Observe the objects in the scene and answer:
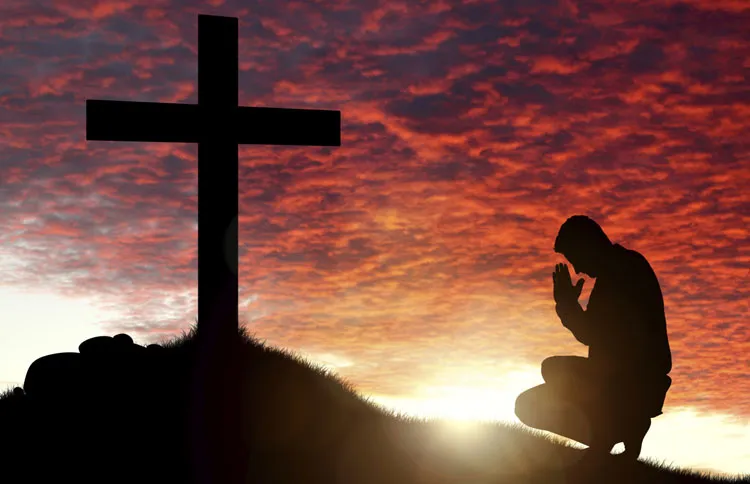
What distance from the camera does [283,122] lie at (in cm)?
1238

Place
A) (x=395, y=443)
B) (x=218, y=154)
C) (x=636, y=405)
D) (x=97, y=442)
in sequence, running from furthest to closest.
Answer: (x=218, y=154) → (x=395, y=443) → (x=97, y=442) → (x=636, y=405)

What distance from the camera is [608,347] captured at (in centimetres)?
936

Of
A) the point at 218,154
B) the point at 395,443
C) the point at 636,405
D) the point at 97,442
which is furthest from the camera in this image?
the point at 218,154

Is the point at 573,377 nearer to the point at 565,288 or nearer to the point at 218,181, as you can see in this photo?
the point at 565,288

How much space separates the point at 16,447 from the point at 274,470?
3.19 meters

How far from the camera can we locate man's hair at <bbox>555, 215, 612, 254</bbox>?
9.38m

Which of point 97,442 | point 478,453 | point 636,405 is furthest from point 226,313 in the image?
point 636,405

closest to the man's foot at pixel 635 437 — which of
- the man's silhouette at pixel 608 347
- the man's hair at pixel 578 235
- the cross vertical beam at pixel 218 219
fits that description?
the man's silhouette at pixel 608 347

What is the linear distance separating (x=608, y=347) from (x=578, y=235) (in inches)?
48.0

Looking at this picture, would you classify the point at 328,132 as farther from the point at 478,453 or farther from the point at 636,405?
the point at 636,405

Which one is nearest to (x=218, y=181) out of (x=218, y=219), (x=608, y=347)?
(x=218, y=219)

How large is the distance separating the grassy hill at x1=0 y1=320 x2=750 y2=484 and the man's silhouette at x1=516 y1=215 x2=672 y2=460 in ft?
2.23

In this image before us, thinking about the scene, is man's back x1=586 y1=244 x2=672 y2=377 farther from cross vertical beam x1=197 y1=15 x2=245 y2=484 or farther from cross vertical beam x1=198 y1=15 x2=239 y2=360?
cross vertical beam x1=198 y1=15 x2=239 y2=360

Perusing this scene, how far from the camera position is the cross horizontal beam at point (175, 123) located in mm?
11859
